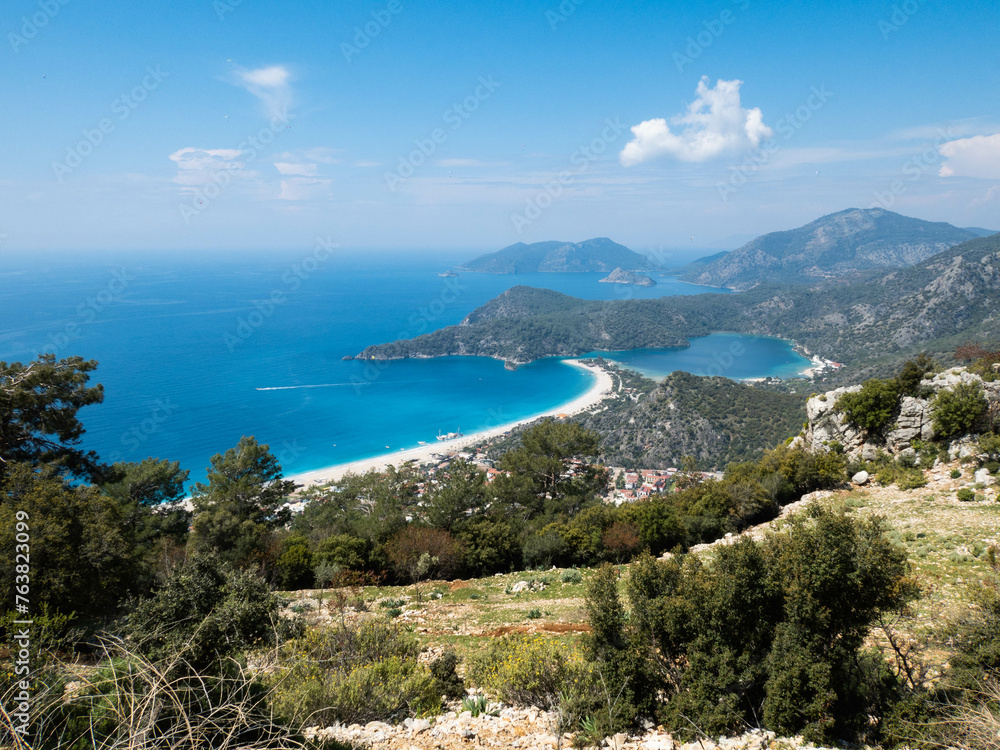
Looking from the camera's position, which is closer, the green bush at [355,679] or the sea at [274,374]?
the green bush at [355,679]

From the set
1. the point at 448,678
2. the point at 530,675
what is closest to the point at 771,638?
the point at 530,675

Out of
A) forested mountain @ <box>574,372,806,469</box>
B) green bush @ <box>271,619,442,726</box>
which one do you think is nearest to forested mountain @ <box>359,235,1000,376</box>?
forested mountain @ <box>574,372,806,469</box>

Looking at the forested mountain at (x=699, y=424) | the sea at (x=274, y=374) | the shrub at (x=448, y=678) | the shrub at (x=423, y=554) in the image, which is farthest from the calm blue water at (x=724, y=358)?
the shrub at (x=448, y=678)

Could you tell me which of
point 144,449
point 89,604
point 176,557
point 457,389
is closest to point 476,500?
point 176,557

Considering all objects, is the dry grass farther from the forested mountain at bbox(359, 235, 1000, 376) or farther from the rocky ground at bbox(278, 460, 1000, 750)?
the forested mountain at bbox(359, 235, 1000, 376)

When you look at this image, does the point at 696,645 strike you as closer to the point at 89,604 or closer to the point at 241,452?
the point at 89,604

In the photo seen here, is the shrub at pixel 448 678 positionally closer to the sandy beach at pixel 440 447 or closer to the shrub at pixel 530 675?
the shrub at pixel 530 675

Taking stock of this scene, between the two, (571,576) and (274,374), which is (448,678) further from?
(274,374)
